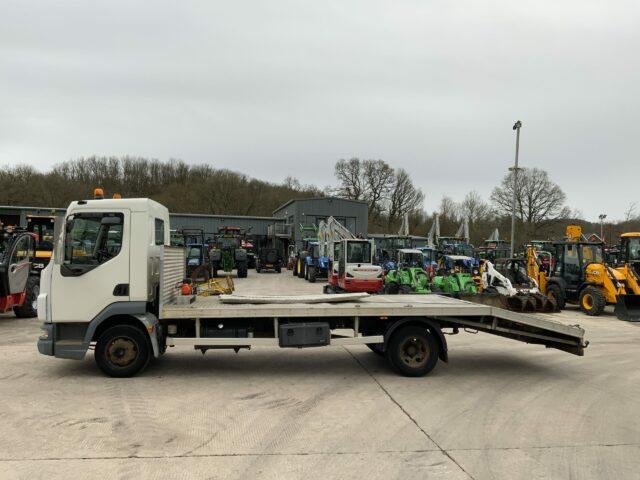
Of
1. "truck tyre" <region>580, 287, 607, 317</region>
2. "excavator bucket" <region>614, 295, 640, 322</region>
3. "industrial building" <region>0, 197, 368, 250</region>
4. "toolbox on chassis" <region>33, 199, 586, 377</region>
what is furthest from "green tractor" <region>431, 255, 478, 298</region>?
"industrial building" <region>0, 197, 368, 250</region>

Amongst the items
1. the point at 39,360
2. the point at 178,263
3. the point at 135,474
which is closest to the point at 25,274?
the point at 39,360

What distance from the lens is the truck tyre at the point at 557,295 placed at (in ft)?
54.1

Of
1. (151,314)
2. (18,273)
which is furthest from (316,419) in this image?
(18,273)

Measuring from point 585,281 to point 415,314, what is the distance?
1150cm

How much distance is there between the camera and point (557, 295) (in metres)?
16.6

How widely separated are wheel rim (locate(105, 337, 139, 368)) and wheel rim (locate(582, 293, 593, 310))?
13.7 m

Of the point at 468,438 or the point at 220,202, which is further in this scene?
the point at 220,202

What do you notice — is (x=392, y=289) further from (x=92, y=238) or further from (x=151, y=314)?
(x=92, y=238)

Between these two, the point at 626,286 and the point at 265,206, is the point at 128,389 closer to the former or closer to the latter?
the point at 626,286

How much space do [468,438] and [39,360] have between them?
6.75 meters

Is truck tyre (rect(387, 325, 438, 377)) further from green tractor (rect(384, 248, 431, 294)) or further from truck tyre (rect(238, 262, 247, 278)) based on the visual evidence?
truck tyre (rect(238, 262, 247, 278))

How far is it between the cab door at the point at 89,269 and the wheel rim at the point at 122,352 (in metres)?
0.49

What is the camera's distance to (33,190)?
5291 centimetres

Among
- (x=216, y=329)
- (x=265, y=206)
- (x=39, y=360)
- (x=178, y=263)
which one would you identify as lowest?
(x=39, y=360)
